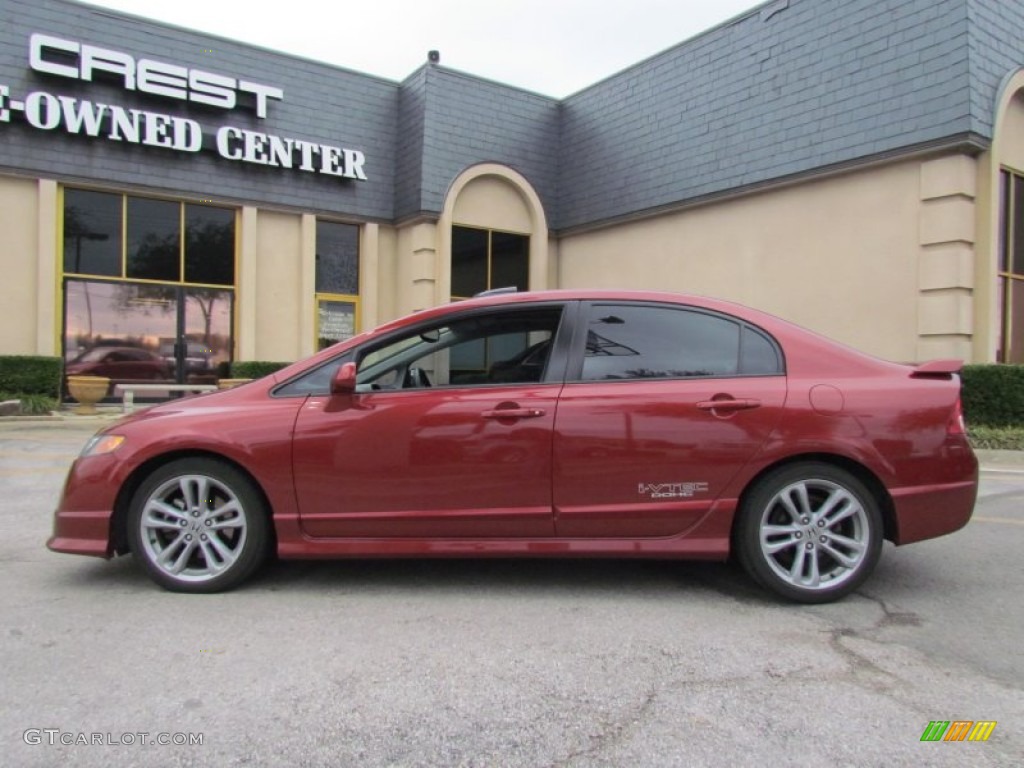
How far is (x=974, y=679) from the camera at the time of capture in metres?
3.03

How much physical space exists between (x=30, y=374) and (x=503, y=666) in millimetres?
12635

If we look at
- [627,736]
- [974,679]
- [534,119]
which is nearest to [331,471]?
[627,736]

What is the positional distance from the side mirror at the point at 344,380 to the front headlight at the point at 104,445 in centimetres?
117

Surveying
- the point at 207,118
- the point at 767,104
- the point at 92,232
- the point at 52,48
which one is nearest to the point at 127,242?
the point at 92,232

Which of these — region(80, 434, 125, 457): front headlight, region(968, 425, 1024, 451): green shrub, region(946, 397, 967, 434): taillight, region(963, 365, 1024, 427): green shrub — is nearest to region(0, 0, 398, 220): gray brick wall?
region(80, 434, 125, 457): front headlight

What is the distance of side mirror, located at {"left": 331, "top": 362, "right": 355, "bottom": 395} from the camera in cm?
390

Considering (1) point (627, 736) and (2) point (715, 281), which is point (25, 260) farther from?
(1) point (627, 736)

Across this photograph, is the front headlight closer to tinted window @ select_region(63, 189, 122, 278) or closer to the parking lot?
the parking lot

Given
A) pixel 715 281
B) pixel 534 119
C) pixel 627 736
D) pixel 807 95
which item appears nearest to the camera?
pixel 627 736

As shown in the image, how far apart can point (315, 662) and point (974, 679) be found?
272 centimetres

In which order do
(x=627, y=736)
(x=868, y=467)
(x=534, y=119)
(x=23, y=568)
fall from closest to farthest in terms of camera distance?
(x=627, y=736), (x=868, y=467), (x=23, y=568), (x=534, y=119)

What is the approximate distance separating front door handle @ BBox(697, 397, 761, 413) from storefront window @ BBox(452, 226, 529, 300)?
12713 mm

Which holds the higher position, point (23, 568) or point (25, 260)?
point (25, 260)

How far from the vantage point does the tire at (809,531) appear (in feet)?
12.6
